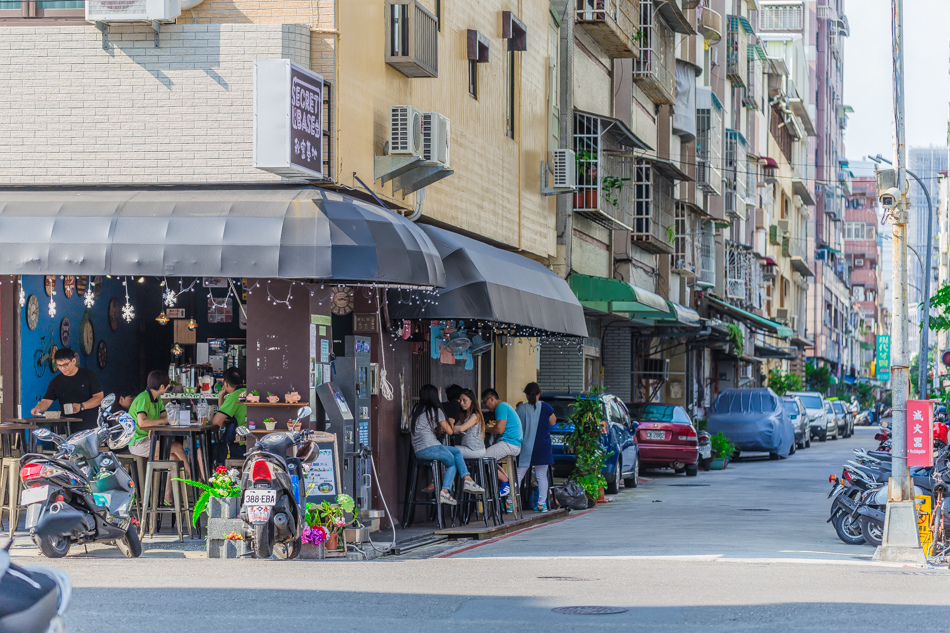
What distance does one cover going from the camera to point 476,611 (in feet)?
30.4

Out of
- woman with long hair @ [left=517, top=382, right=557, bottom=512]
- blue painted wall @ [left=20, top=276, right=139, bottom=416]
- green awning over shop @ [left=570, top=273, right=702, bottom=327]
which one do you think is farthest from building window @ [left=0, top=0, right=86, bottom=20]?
green awning over shop @ [left=570, top=273, right=702, bottom=327]

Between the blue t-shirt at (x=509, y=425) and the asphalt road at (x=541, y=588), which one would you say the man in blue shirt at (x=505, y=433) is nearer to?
the blue t-shirt at (x=509, y=425)

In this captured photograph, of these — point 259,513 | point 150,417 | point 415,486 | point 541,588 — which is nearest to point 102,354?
point 150,417

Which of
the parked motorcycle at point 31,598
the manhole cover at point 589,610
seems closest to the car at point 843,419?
the manhole cover at point 589,610

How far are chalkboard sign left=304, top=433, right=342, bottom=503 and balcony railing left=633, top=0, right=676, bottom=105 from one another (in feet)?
62.7

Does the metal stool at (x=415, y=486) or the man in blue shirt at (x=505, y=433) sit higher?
the man in blue shirt at (x=505, y=433)

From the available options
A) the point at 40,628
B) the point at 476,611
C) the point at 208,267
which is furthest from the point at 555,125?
the point at 40,628

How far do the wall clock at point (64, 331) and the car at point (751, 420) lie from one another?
20.7 m

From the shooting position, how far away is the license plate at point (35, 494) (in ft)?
38.4

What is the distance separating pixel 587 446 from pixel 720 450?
11.3 meters

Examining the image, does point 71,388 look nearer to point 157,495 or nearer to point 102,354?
point 157,495

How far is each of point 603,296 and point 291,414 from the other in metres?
12.5

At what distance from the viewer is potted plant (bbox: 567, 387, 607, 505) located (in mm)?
19859

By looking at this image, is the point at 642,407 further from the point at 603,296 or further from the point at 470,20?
the point at 470,20
